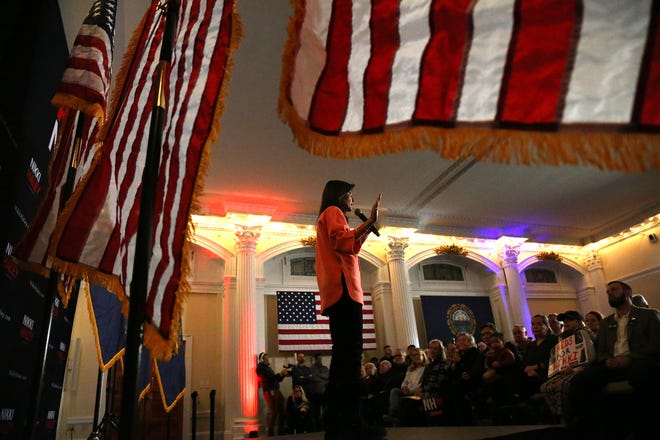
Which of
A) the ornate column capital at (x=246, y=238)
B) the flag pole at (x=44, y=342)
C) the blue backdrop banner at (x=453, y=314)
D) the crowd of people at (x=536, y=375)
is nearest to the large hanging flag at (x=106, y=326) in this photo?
the flag pole at (x=44, y=342)

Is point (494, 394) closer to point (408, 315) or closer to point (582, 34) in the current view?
point (582, 34)

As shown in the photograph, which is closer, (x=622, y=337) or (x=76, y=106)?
(x=76, y=106)

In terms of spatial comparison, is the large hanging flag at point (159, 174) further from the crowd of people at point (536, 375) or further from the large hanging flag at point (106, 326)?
the large hanging flag at point (106, 326)

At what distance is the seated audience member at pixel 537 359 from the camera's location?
4828 mm

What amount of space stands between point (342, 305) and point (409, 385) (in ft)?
14.3

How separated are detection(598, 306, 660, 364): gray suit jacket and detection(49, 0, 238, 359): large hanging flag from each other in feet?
12.0

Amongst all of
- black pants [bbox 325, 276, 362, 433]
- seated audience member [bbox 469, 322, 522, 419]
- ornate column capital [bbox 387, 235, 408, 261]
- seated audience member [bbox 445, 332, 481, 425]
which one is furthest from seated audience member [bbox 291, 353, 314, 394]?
black pants [bbox 325, 276, 362, 433]

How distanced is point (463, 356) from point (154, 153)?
536cm

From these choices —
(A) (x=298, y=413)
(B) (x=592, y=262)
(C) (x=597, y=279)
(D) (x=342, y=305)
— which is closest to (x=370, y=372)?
(A) (x=298, y=413)

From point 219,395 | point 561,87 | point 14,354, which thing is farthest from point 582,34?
point 219,395

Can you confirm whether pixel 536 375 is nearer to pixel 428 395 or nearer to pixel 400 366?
pixel 428 395

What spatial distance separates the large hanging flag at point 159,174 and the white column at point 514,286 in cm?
1186

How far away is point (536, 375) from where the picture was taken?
15.8 feet

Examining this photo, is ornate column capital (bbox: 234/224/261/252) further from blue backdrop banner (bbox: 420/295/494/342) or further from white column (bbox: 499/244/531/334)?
white column (bbox: 499/244/531/334)
